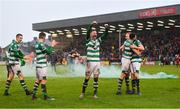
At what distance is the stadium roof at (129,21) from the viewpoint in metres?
60.3

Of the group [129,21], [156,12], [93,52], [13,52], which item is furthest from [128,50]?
[129,21]

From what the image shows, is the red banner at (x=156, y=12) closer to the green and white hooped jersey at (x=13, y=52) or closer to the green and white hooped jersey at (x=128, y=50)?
the green and white hooped jersey at (x=128, y=50)

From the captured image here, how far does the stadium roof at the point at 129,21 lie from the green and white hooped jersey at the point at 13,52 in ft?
140

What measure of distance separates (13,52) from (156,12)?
44.9 m

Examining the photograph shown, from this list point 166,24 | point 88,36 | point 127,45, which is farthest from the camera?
point 166,24

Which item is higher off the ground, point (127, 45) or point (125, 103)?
point (127, 45)

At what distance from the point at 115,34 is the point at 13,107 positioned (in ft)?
238

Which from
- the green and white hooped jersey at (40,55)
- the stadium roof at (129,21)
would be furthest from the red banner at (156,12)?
the green and white hooped jersey at (40,55)

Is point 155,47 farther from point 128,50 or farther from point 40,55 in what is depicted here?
point 40,55

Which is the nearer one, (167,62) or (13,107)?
(13,107)

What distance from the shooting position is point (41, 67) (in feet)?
51.4

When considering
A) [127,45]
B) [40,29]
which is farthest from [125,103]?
[40,29]

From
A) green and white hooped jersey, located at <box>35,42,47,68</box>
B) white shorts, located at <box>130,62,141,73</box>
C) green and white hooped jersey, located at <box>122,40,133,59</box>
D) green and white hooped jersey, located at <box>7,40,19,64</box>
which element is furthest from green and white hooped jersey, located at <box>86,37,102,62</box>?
green and white hooped jersey, located at <box>7,40,19,64</box>

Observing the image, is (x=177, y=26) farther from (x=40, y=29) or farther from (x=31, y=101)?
(x=31, y=101)
